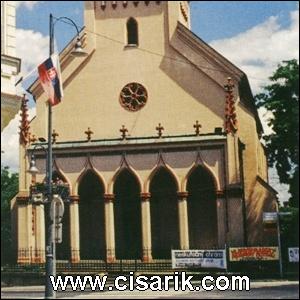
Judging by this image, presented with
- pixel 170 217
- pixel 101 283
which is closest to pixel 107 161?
pixel 170 217

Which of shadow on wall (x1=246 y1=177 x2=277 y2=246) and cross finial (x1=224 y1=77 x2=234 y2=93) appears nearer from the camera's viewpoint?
cross finial (x1=224 y1=77 x2=234 y2=93)

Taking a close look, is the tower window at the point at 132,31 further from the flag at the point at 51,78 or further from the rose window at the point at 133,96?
the flag at the point at 51,78

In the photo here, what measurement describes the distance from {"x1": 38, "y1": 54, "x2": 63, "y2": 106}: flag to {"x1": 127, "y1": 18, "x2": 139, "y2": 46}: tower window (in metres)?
18.5

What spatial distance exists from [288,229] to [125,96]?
1216 cm

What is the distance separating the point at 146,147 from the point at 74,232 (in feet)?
19.8

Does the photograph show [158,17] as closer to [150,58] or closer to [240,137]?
[150,58]

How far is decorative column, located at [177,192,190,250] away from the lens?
1291 inches

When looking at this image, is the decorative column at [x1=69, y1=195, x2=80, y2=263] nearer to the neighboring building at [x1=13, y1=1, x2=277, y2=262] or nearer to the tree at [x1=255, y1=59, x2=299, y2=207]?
the neighboring building at [x1=13, y1=1, x2=277, y2=262]

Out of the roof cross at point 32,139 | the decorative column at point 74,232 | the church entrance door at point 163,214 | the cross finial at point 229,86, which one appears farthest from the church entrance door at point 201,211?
the roof cross at point 32,139

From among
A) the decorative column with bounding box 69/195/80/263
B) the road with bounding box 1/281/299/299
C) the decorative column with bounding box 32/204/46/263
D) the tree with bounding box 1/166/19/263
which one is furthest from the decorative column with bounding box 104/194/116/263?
the tree with bounding box 1/166/19/263

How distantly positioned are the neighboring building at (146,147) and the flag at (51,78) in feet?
49.3

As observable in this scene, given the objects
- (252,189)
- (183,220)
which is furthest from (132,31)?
(183,220)

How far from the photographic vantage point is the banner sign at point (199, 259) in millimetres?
28220

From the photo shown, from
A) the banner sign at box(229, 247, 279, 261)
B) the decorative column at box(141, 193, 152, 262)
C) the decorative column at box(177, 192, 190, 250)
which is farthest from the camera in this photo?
the decorative column at box(141, 193, 152, 262)
